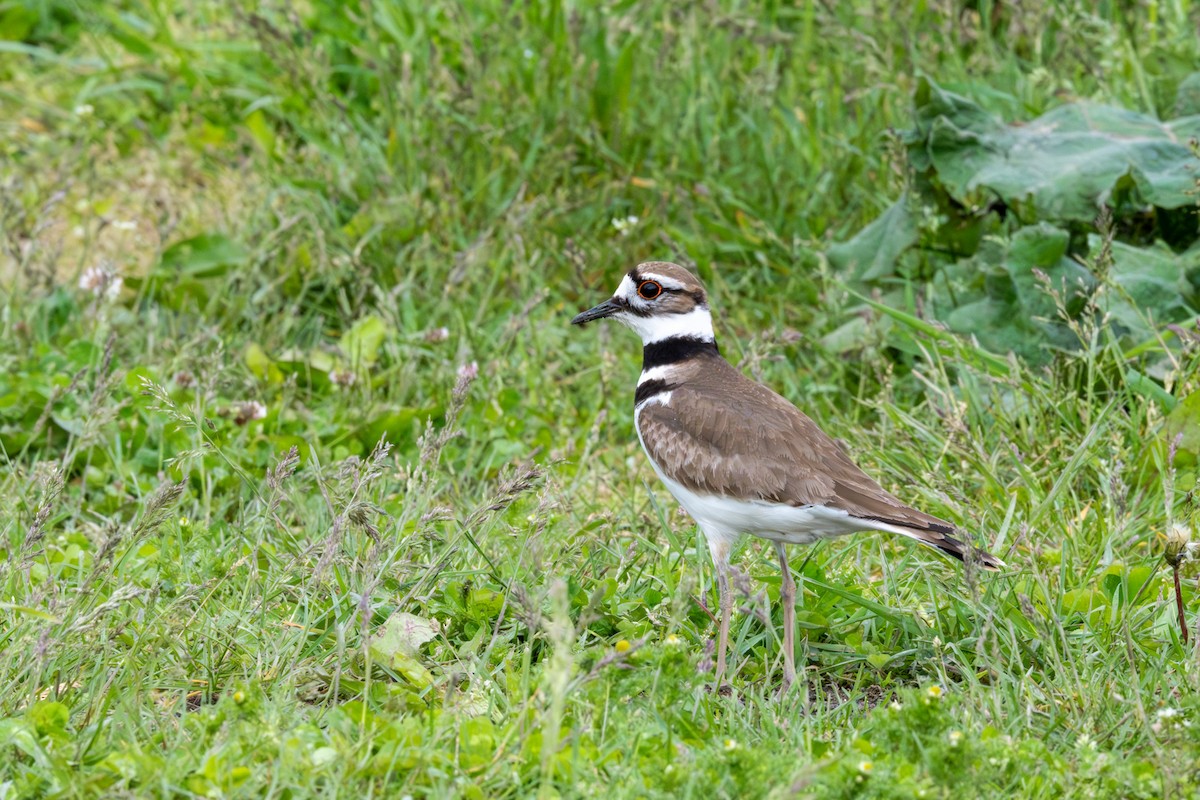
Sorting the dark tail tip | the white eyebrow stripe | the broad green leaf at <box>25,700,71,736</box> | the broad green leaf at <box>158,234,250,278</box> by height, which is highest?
the white eyebrow stripe

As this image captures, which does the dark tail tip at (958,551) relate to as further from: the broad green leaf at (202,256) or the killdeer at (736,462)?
the broad green leaf at (202,256)

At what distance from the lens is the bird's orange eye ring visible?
5363 millimetres

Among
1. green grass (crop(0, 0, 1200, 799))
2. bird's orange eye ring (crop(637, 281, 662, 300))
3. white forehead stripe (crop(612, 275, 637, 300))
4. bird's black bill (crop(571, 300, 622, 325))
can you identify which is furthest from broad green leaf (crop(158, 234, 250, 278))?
bird's orange eye ring (crop(637, 281, 662, 300))

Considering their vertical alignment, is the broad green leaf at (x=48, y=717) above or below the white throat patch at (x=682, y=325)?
below

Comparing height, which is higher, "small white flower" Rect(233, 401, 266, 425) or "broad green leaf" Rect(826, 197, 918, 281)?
"broad green leaf" Rect(826, 197, 918, 281)

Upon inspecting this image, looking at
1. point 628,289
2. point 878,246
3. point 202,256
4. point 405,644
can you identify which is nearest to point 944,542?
point 405,644

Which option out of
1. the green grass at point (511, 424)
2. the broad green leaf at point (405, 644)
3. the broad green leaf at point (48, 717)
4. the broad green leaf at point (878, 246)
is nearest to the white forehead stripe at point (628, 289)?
the green grass at point (511, 424)

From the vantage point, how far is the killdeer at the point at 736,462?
4332mm

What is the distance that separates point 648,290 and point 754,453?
1.01 m

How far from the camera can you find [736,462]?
4605 millimetres

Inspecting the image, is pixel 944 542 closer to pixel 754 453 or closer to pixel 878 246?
pixel 754 453

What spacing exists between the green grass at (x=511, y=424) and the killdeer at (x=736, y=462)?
24cm

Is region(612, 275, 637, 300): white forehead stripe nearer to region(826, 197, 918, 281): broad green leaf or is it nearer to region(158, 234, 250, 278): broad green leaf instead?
region(826, 197, 918, 281): broad green leaf

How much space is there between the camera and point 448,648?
14.3ft
